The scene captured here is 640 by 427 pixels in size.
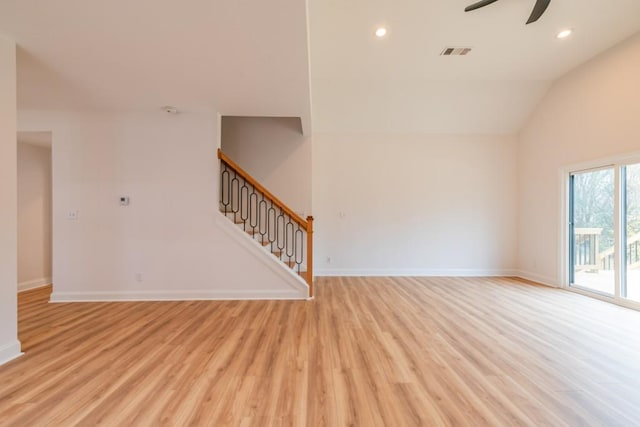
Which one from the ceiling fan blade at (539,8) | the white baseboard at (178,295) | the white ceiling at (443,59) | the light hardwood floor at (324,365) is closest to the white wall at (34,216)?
the light hardwood floor at (324,365)

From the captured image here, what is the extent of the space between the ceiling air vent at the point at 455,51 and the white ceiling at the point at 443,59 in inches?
3.8

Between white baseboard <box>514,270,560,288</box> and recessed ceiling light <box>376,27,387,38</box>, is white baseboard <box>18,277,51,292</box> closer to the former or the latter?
recessed ceiling light <box>376,27,387,38</box>

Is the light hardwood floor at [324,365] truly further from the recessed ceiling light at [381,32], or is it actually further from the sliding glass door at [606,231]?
the recessed ceiling light at [381,32]

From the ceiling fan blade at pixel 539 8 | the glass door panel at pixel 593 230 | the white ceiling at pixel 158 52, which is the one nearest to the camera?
the white ceiling at pixel 158 52

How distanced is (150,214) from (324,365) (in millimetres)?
3379

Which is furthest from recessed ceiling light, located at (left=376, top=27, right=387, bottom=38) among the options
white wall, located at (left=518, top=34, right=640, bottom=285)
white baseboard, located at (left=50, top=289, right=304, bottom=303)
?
white baseboard, located at (left=50, top=289, right=304, bottom=303)

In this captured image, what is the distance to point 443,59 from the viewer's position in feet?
13.8

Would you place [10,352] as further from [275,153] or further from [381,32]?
[381,32]

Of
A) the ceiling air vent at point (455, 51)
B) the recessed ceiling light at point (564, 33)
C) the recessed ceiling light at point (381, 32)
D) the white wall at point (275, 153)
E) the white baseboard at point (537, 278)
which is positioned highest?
the recessed ceiling light at point (564, 33)

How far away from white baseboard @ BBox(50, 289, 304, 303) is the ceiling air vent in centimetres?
420

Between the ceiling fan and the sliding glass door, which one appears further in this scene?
the sliding glass door

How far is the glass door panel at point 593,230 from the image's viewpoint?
13.5 feet

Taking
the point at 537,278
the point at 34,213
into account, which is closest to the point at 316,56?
the point at 34,213

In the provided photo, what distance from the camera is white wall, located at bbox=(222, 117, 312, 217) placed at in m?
5.46
